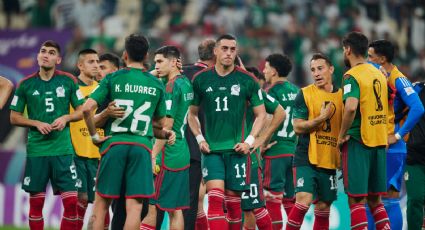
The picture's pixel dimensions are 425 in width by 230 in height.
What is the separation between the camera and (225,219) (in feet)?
37.0

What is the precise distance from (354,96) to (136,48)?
2.69 metres

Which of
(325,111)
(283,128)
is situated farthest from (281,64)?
(325,111)

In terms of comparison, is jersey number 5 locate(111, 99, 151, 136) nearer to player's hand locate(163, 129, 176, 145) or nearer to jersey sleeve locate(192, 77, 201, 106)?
player's hand locate(163, 129, 176, 145)

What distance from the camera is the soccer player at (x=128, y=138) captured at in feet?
33.8

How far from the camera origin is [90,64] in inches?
541

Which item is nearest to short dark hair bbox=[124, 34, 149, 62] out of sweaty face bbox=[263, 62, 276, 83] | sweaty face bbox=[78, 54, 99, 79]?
sweaty face bbox=[78, 54, 99, 79]

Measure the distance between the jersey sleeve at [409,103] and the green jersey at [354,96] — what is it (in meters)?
0.77

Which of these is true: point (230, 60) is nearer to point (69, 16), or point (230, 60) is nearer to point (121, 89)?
point (121, 89)

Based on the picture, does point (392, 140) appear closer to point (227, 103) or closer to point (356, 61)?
point (356, 61)

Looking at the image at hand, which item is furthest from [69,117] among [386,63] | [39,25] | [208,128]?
[39,25]

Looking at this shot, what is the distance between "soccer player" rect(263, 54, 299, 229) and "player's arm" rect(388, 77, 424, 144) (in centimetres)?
224

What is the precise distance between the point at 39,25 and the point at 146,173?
43.2ft

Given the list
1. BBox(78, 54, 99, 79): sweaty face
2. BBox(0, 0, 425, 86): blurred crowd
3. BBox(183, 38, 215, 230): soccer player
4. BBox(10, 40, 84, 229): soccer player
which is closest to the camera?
BBox(10, 40, 84, 229): soccer player

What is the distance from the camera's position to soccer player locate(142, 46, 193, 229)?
452 inches
